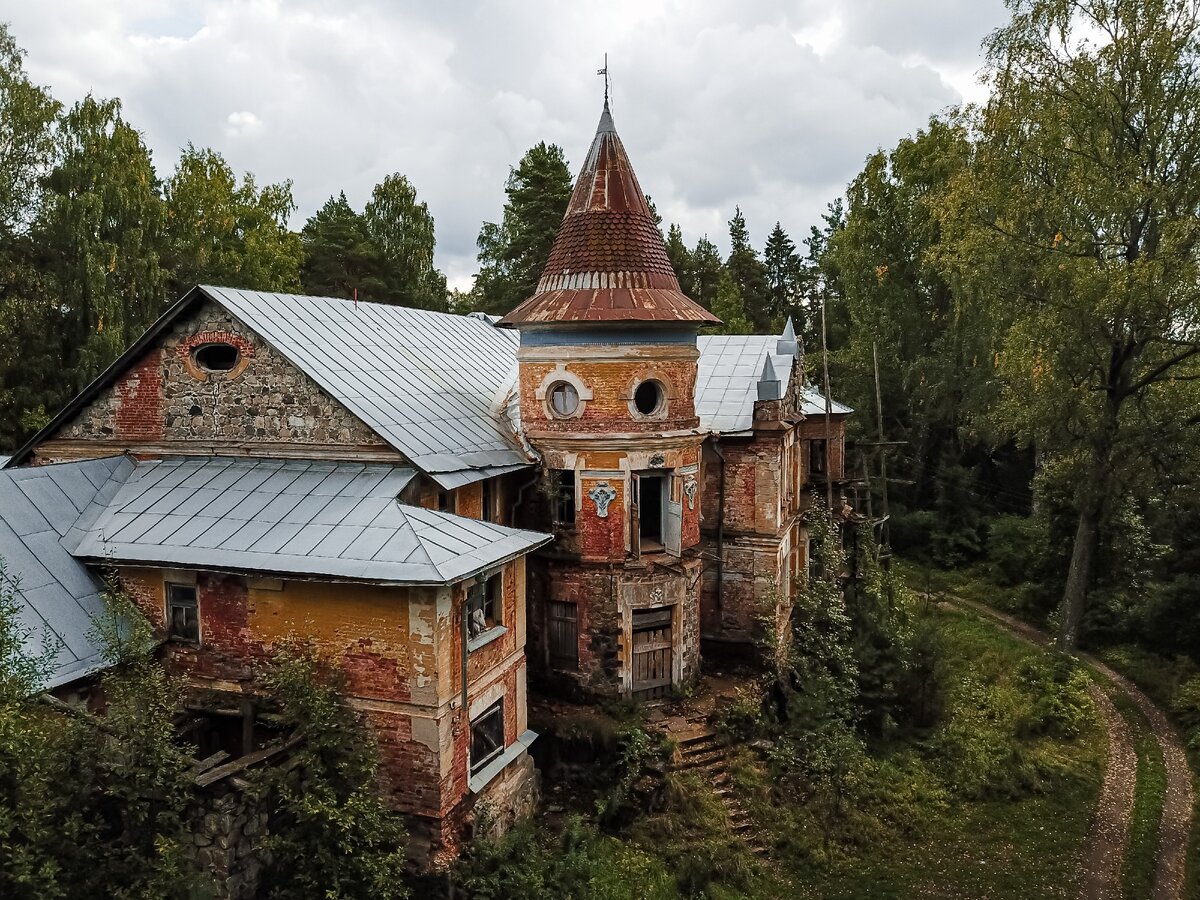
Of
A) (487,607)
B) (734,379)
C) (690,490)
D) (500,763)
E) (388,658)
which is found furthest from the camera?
(734,379)

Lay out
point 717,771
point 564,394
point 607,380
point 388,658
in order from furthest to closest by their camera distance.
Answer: point 564,394 → point 607,380 → point 717,771 → point 388,658

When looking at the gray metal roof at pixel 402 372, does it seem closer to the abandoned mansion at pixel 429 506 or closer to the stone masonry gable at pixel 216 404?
the abandoned mansion at pixel 429 506

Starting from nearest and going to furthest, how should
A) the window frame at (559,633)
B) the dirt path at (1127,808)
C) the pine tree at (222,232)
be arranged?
the dirt path at (1127,808)
the window frame at (559,633)
the pine tree at (222,232)

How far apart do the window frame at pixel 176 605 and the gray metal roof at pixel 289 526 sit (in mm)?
738

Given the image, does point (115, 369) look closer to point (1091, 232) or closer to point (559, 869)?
point (559, 869)

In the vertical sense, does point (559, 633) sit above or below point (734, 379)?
below

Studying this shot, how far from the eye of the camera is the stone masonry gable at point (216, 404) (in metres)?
14.0

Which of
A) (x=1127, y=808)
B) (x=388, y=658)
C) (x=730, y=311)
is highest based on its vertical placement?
(x=730, y=311)

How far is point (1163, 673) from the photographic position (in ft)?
75.6

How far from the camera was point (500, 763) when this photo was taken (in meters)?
13.6

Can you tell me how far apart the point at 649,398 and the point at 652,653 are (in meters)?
5.05

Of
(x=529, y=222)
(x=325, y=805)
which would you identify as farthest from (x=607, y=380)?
(x=529, y=222)

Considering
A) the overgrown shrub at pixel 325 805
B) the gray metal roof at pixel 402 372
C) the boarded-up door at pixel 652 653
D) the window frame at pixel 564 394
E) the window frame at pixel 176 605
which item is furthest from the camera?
the boarded-up door at pixel 652 653

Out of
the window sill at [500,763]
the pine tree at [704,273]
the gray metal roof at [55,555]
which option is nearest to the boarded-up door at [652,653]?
the window sill at [500,763]
